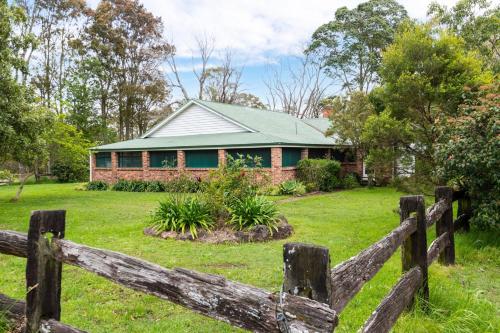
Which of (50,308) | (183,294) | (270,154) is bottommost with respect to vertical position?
(50,308)

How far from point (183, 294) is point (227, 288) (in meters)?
0.32

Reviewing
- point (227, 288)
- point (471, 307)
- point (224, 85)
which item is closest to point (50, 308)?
point (227, 288)

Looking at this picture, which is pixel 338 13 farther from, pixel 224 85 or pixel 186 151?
pixel 186 151

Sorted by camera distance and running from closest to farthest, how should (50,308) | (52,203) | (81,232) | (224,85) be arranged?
1. (50,308)
2. (81,232)
3. (52,203)
4. (224,85)

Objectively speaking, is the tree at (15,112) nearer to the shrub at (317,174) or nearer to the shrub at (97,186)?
the shrub at (97,186)

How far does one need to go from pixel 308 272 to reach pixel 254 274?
431 cm

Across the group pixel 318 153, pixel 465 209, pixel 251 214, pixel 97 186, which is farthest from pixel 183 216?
pixel 97 186

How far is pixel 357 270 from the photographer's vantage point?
2379 millimetres

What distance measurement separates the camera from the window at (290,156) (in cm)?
1975

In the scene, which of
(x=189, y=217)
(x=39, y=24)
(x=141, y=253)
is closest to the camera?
(x=141, y=253)

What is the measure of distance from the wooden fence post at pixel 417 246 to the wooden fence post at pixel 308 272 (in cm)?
242

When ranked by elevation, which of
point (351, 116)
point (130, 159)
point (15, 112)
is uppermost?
point (351, 116)

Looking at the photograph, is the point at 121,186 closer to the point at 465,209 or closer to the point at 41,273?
the point at 465,209

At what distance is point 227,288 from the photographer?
2012 mm
